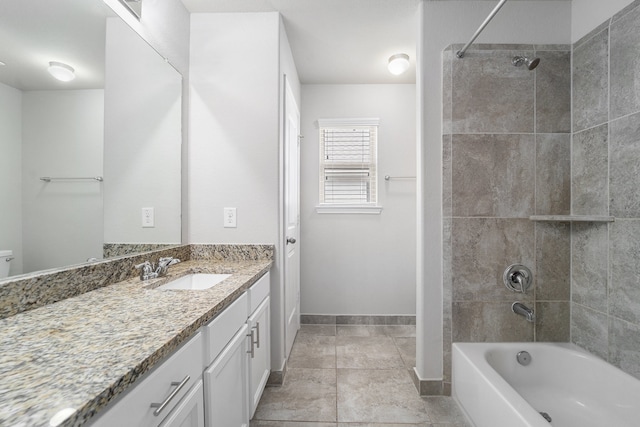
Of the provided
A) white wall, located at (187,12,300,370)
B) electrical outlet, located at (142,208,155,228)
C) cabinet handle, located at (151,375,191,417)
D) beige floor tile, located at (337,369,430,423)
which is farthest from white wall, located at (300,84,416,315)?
cabinet handle, located at (151,375,191,417)

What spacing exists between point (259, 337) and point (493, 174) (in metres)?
1.71

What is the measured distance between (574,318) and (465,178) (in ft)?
3.56

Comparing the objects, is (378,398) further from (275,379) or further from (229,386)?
(229,386)

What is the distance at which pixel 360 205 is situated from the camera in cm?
301

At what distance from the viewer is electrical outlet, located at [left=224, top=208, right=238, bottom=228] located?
1957mm

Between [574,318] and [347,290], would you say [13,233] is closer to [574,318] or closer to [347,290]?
[347,290]

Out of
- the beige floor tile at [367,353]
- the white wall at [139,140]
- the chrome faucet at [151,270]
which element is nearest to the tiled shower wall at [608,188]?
the beige floor tile at [367,353]

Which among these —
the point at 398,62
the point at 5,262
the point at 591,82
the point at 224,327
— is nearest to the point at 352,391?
the point at 224,327

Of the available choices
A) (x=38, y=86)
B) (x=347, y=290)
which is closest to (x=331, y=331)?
(x=347, y=290)

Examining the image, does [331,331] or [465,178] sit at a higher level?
[465,178]

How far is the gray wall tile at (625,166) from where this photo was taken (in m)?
1.43

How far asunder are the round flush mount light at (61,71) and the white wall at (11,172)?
171 millimetres

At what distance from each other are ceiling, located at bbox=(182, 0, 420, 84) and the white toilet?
176cm

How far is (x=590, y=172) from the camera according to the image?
1.69 meters
